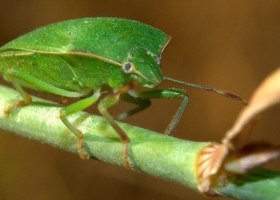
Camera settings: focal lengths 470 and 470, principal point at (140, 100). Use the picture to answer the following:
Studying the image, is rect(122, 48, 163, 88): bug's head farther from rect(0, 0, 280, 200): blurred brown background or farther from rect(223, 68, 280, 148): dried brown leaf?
rect(0, 0, 280, 200): blurred brown background

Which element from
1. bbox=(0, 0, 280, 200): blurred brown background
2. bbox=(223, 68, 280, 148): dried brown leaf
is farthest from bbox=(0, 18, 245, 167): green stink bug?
bbox=(0, 0, 280, 200): blurred brown background

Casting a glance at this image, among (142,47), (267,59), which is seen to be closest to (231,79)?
(267,59)

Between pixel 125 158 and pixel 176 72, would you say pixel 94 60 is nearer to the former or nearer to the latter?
pixel 125 158

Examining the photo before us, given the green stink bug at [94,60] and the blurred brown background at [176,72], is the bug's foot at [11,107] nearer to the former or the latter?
the green stink bug at [94,60]

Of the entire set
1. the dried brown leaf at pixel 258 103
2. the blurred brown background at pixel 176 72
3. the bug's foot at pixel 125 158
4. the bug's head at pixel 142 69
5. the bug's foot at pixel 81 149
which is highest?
the dried brown leaf at pixel 258 103

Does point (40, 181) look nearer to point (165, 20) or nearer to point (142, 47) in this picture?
point (165, 20)

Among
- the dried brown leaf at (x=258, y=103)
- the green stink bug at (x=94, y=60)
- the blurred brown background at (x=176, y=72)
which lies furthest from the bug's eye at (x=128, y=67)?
the blurred brown background at (x=176, y=72)
